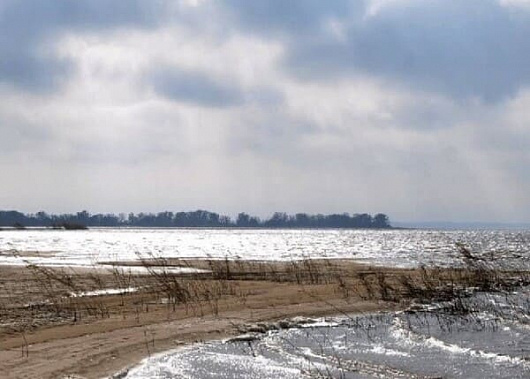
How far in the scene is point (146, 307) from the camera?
1962 centimetres

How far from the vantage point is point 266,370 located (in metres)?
12.4

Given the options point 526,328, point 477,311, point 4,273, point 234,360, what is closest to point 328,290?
point 477,311

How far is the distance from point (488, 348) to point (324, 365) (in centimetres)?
462

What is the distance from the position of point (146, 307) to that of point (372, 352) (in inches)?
298

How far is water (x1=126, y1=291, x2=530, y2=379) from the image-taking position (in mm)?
12398

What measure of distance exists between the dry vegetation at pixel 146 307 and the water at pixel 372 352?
104 cm

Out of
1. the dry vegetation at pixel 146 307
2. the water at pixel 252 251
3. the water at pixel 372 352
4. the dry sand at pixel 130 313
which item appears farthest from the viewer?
the water at pixel 252 251

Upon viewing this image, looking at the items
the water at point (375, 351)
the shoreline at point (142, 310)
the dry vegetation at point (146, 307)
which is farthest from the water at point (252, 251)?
the water at point (375, 351)

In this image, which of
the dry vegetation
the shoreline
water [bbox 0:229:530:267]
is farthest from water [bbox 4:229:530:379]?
water [bbox 0:229:530:267]

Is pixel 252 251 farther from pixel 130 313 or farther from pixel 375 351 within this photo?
pixel 375 351

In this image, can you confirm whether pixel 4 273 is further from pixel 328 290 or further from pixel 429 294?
pixel 429 294

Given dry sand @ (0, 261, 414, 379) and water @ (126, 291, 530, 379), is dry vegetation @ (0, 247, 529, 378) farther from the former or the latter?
water @ (126, 291, 530, 379)

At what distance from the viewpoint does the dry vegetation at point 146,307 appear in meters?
12.7

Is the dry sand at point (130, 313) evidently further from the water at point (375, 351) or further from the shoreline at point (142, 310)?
the water at point (375, 351)
